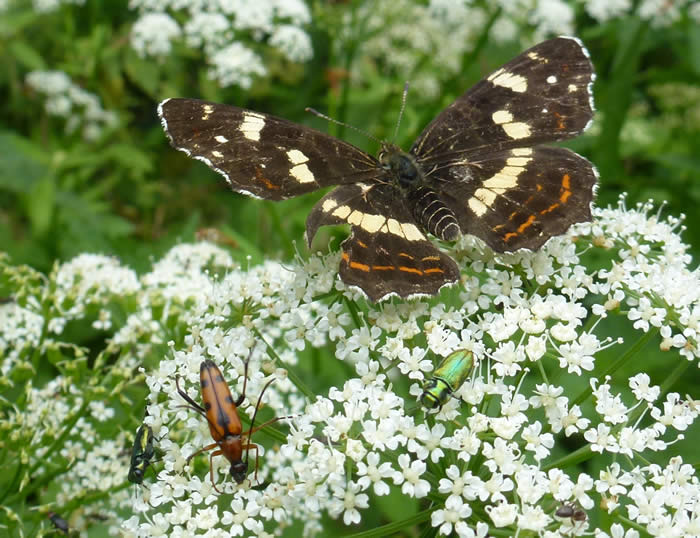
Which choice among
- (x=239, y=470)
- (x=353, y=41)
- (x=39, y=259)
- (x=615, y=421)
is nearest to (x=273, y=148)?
(x=239, y=470)

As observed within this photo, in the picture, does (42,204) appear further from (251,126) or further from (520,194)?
(520,194)

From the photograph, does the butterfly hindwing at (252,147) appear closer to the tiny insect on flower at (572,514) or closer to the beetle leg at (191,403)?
the beetle leg at (191,403)

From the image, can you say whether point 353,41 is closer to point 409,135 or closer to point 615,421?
point 409,135

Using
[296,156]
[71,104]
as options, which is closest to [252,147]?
[296,156]

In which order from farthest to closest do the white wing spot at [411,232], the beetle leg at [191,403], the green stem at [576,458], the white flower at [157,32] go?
→ the white flower at [157,32] → the white wing spot at [411,232] → the beetle leg at [191,403] → the green stem at [576,458]

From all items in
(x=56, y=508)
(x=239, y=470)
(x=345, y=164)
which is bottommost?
(x=239, y=470)

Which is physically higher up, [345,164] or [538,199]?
[345,164]

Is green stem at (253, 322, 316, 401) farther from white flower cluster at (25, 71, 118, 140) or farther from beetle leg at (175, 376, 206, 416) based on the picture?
white flower cluster at (25, 71, 118, 140)

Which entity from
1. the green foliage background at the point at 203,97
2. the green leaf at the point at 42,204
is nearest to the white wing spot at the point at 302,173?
the green foliage background at the point at 203,97
